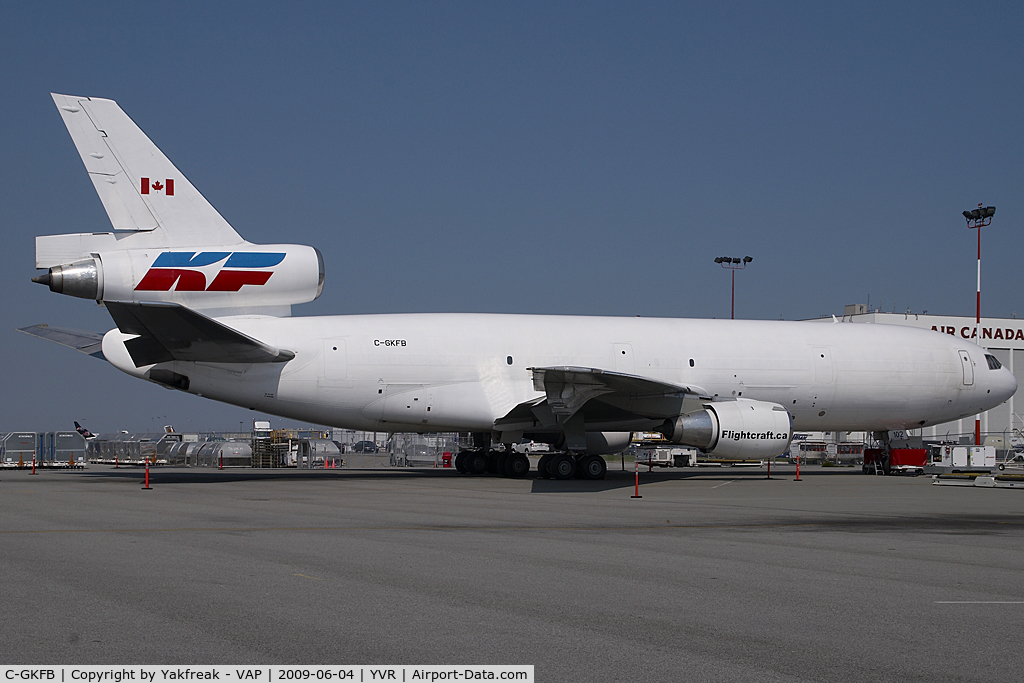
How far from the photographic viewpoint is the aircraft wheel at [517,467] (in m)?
28.1

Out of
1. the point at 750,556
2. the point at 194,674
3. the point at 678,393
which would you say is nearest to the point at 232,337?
the point at 678,393

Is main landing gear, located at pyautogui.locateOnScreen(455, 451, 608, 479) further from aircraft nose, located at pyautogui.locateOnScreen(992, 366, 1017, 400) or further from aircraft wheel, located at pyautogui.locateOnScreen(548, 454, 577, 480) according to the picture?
aircraft nose, located at pyautogui.locateOnScreen(992, 366, 1017, 400)

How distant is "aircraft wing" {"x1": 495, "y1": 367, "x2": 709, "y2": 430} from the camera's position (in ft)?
73.7

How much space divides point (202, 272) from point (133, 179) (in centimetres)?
258

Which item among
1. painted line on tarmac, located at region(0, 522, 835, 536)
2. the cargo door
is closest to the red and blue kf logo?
the cargo door

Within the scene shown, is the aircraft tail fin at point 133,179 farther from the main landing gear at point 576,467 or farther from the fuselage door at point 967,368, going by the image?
the fuselage door at point 967,368

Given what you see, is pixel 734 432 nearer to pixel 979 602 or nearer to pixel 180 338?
pixel 180 338

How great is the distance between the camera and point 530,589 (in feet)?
26.7

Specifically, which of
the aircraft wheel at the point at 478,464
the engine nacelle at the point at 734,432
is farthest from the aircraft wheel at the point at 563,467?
the aircraft wheel at the point at 478,464

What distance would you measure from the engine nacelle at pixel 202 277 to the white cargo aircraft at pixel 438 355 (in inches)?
1.3

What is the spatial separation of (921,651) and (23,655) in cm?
533

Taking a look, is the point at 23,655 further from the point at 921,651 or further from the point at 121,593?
the point at 921,651

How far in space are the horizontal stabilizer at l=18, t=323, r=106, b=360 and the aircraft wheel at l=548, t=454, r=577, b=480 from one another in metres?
11.6

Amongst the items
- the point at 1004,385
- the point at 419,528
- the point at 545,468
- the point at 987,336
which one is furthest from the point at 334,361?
the point at 987,336
